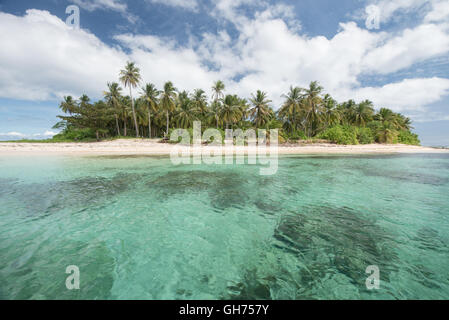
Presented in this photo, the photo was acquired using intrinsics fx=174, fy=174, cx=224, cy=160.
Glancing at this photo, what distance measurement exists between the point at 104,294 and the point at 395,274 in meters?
4.69

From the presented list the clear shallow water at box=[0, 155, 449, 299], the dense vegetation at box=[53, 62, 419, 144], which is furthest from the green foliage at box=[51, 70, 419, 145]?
the clear shallow water at box=[0, 155, 449, 299]

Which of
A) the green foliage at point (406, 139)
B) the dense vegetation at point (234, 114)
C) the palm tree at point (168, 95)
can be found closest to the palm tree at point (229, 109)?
the dense vegetation at point (234, 114)

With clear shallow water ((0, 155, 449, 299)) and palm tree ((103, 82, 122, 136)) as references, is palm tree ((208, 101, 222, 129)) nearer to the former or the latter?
palm tree ((103, 82, 122, 136))

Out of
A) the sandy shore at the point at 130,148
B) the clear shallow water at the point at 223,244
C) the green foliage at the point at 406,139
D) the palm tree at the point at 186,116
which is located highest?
the palm tree at the point at 186,116

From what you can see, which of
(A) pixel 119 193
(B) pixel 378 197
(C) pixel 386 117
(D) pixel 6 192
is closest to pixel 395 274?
(B) pixel 378 197

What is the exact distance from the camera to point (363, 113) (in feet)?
139

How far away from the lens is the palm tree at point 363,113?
41.8 metres

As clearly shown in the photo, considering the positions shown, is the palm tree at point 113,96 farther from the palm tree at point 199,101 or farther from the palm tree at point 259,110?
the palm tree at point 259,110

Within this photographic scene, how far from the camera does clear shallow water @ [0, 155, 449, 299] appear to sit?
2.69m

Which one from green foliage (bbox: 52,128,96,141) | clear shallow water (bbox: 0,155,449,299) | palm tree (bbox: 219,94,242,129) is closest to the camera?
clear shallow water (bbox: 0,155,449,299)

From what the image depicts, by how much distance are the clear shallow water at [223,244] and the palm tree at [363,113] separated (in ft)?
145

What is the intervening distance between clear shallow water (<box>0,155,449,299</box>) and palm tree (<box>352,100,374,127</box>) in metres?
44.3

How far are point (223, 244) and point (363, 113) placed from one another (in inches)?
2079
